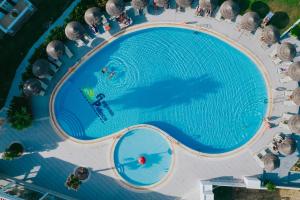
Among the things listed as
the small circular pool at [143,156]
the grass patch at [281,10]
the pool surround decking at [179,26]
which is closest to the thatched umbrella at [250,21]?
the pool surround decking at [179,26]

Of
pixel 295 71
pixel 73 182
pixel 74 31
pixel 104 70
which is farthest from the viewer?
pixel 104 70

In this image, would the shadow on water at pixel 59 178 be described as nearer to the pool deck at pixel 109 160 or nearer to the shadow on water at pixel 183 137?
the pool deck at pixel 109 160

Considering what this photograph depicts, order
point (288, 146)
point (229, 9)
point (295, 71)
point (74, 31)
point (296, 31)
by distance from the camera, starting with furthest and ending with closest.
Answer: point (296, 31)
point (74, 31)
point (229, 9)
point (288, 146)
point (295, 71)

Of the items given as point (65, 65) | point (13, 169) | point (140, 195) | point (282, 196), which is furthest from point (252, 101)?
point (13, 169)

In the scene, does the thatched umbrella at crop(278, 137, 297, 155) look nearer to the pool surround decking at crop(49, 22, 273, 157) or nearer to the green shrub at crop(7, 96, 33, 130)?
the pool surround decking at crop(49, 22, 273, 157)

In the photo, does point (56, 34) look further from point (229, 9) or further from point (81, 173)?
point (229, 9)

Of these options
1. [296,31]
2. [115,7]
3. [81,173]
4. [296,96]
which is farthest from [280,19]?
[81,173]

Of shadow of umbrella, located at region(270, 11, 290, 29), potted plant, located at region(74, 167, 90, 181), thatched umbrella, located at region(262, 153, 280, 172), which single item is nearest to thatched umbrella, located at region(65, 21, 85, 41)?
potted plant, located at region(74, 167, 90, 181)
